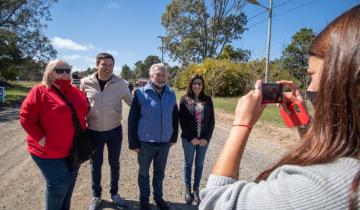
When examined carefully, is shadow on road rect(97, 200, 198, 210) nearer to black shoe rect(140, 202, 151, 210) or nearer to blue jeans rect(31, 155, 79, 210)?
black shoe rect(140, 202, 151, 210)

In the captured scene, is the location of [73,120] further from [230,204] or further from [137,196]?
[230,204]

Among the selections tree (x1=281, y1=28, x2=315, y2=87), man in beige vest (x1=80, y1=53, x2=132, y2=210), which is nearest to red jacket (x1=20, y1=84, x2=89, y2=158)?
man in beige vest (x1=80, y1=53, x2=132, y2=210)

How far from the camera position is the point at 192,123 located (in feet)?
15.3

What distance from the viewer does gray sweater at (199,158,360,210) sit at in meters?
0.87

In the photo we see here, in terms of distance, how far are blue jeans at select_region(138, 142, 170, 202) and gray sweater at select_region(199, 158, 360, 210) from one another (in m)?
3.06

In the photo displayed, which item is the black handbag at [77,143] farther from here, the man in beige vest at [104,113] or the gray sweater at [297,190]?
the gray sweater at [297,190]

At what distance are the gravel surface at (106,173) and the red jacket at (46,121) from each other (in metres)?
1.49

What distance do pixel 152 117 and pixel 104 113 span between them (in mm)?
665

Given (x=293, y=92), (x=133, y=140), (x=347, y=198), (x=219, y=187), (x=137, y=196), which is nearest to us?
(x=347, y=198)

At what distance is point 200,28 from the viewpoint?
121ft

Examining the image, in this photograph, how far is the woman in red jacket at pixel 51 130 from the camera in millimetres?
3064

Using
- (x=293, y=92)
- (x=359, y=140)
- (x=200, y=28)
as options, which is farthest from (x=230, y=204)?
(x=200, y=28)

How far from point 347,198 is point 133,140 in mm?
3399

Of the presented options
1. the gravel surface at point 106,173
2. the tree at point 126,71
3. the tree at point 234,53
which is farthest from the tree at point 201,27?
the tree at point 126,71
